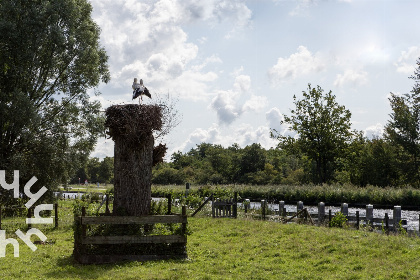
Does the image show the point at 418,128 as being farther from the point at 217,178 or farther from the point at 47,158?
the point at 47,158

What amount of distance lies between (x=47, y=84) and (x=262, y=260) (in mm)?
18926

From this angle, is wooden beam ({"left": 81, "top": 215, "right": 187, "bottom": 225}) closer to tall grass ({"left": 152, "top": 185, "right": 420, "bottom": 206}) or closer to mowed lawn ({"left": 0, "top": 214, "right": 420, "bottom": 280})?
mowed lawn ({"left": 0, "top": 214, "right": 420, "bottom": 280})

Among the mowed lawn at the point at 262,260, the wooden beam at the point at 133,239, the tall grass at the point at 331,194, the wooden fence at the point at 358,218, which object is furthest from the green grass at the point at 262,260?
the tall grass at the point at 331,194

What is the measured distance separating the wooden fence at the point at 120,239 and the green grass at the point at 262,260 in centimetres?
38

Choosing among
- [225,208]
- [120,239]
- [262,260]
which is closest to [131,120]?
[120,239]

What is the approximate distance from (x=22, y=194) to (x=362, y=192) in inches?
953

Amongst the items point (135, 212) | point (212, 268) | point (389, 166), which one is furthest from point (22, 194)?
point (389, 166)

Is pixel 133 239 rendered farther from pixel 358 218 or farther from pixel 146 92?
pixel 358 218

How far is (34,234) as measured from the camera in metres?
16.9

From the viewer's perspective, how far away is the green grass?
10023mm

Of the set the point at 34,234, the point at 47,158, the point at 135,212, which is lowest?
the point at 34,234

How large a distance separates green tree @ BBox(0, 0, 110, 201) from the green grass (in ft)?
32.2

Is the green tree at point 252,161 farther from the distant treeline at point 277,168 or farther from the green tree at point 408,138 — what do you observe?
the green tree at point 408,138

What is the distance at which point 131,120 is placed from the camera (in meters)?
12.7
